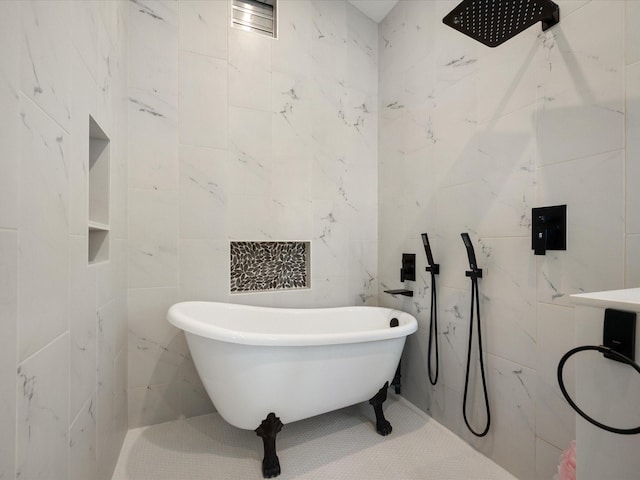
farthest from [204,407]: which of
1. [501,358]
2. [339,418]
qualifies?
[501,358]

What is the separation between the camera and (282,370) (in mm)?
1397

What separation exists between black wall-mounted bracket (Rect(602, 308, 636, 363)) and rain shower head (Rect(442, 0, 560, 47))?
1.19 meters

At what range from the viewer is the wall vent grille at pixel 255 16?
6.80 feet

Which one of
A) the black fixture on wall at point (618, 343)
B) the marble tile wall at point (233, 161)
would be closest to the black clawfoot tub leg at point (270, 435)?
the marble tile wall at point (233, 161)

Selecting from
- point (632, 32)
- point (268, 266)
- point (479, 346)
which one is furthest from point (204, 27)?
point (479, 346)

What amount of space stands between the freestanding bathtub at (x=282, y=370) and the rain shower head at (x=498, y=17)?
4.69ft

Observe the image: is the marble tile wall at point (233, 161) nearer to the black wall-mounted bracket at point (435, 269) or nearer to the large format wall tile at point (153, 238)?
the large format wall tile at point (153, 238)

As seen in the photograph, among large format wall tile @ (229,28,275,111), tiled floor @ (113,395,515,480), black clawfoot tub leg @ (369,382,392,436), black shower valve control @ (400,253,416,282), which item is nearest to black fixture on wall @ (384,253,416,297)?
black shower valve control @ (400,253,416,282)

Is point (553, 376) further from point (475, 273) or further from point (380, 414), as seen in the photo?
point (380, 414)

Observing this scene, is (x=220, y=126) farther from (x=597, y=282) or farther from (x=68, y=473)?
(x=597, y=282)

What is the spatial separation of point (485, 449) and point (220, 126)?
2443 millimetres

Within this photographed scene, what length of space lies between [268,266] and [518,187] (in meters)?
1.61

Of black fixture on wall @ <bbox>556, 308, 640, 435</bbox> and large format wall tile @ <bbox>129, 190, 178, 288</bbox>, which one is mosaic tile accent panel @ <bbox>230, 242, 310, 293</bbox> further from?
black fixture on wall @ <bbox>556, 308, 640, 435</bbox>

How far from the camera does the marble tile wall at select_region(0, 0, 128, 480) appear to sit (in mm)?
604
